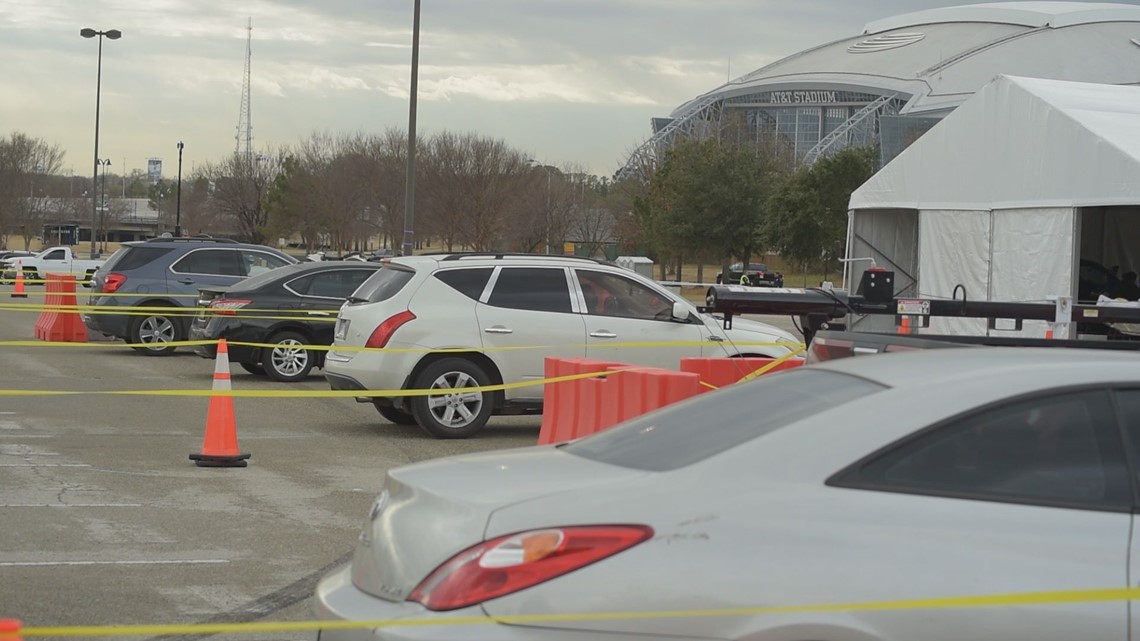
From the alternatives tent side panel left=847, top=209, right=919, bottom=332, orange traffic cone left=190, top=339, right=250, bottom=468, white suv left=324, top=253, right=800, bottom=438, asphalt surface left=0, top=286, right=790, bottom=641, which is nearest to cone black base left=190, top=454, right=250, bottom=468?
orange traffic cone left=190, top=339, right=250, bottom=468

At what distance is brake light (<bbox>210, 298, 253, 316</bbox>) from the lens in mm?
17891

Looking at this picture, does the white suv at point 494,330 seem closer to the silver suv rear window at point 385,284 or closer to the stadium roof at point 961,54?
the silver suv rear window at point 385,284

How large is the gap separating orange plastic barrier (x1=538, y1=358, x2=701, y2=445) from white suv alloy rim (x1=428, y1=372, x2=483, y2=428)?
1351 mm

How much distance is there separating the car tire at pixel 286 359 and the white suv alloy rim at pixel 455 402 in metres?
5.54

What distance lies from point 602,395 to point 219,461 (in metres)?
3.16

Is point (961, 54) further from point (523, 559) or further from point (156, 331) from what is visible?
point (523, 559)

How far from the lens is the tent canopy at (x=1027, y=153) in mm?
19547

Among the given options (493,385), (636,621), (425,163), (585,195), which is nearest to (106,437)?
(493,385)

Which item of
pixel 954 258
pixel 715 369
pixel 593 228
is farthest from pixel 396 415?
pixel 593 228

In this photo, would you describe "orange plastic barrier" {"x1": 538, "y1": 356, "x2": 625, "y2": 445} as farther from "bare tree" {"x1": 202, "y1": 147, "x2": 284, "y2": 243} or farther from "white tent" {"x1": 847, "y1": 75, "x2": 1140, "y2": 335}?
"bare tree" {"x1": 202, "y1": 147, "x2": 284, "y2": 243}

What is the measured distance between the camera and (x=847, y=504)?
397cm

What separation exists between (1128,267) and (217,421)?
18507 mm

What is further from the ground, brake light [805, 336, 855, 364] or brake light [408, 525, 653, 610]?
brake light [805, 336, 855, 364]

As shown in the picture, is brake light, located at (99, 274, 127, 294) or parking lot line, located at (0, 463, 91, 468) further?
brake light, located at (99, 274, 127, 294)
